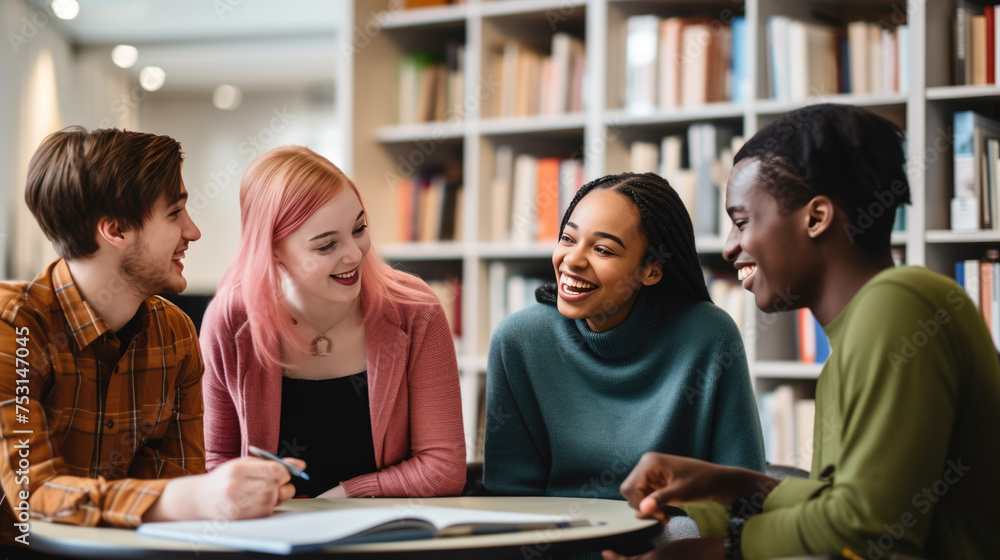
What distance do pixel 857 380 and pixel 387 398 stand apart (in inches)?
33.4

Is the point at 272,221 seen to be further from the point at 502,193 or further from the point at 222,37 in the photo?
the point at 222,37

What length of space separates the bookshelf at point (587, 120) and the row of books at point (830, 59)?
5cm

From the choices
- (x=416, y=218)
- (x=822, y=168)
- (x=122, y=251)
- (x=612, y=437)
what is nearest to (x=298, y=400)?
(x=122, y=251)

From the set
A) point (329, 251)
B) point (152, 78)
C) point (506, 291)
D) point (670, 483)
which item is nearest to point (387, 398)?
point (329, 251)

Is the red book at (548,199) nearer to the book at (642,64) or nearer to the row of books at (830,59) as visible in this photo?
the book at (642,64)

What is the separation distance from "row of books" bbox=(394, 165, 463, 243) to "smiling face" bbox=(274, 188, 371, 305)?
169 centimetres

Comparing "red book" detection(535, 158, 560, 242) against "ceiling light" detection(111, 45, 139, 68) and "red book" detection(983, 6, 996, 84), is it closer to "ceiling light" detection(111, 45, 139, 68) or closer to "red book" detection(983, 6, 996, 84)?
"red book" detection(983, 6, 996, 84)

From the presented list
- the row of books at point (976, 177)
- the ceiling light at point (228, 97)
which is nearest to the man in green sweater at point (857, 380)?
the row of books at point (976, 177)

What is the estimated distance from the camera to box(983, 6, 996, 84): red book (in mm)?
2459

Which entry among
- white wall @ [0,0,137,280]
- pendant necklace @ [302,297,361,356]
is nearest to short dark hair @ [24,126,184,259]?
pendant necklace @ [302,297,361,356]

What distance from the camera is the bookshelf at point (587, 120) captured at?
2.48m

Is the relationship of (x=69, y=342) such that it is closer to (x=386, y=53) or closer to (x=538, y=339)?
(x=538, y=339)

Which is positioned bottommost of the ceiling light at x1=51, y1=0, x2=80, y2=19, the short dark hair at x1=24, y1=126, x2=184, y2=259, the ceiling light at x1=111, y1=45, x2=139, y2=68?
the short dark hair at x1=24, y1=126, x2=184, y2=259

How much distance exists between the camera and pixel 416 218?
332 cm
